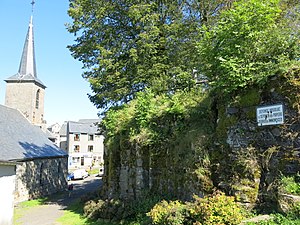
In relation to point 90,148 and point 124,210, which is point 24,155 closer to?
point 124,210

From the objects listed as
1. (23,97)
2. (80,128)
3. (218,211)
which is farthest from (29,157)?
(80,128)

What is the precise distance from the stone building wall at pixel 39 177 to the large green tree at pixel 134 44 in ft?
31.3

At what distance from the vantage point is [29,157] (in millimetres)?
21672

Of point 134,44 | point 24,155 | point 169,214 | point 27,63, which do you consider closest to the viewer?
point 169,214

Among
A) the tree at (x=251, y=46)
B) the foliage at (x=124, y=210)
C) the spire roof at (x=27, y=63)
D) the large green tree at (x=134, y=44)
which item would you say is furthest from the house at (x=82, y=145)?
the tree at (x=251, y=46)

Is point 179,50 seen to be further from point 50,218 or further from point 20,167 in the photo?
point 20,167

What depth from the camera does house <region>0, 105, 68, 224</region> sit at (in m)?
20.4

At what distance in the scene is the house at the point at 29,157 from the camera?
2039cm

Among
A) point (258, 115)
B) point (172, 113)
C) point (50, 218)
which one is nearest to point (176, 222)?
point (258, 115)

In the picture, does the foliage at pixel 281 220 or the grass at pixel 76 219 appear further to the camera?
the grass at pixel 76 219

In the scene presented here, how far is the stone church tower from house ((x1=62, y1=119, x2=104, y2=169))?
36.5ft

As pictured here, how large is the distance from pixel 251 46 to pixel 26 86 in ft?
117

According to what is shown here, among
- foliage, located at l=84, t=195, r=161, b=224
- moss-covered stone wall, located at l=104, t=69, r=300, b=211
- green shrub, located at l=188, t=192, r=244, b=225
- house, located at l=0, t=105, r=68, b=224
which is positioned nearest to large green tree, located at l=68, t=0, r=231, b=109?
moss-covered stone wall, located at l=104, t=69, r=300, b=211

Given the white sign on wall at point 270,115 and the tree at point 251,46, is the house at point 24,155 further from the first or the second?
the white sign on wall at point 270,115
